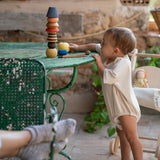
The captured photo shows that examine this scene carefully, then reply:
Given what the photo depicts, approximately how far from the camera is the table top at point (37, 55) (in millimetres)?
2059

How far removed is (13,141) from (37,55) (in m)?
0.99

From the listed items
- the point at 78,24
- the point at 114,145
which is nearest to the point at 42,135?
the point at 114,145

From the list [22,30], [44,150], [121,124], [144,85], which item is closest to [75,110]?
[22,30]

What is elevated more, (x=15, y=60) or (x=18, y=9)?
(x=18, y=9)

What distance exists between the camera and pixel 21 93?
6.01 feet

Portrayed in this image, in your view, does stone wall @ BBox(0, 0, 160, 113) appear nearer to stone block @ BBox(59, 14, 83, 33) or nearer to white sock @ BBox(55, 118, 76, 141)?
Result: stone block @ BBox(59, 14, 83, 33)

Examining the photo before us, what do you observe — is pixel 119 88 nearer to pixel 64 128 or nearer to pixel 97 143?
pixel 64 128

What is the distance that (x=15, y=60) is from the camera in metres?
1.82

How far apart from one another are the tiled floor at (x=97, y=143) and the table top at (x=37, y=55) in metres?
0.93

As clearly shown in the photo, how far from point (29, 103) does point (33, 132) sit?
332 mm

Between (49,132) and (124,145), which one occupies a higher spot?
(49,132)

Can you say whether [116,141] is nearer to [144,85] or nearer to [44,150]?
[144,85]

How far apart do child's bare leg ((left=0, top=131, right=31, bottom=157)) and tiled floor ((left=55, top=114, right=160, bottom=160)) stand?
1.31 metres

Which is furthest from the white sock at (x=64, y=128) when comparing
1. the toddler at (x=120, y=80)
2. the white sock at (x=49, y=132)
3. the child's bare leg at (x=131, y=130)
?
the child's bare leg at (x=131, y=130)
